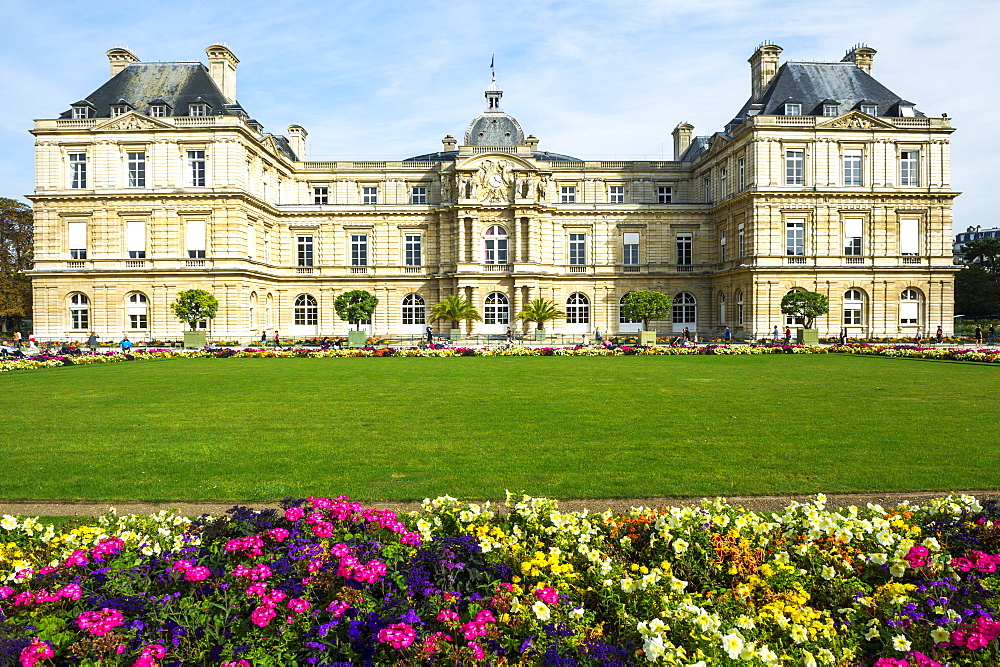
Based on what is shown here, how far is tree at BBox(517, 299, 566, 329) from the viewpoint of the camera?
46688 mm

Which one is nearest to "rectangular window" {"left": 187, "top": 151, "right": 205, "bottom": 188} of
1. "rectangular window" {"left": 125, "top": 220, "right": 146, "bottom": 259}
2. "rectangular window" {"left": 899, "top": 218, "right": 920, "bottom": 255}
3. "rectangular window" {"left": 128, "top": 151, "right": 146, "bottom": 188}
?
"rectangular window" {"left": 128, "top": 151, "right": 146, "bottom": 188}

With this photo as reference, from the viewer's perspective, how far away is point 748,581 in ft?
17.2

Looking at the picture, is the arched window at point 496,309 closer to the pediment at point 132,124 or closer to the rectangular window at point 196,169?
the rectangular window at point 196,169

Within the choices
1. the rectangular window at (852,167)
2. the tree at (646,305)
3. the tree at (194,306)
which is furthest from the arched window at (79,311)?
the rectangular window at (852,167)

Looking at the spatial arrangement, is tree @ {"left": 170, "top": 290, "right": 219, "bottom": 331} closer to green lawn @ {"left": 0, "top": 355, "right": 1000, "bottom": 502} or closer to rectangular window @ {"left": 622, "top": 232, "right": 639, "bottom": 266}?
green lawn @ {"left": 0, "top": 355, "right": 1000, "bottom": 502}

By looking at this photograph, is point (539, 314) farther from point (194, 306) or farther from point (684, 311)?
point (194, 306)

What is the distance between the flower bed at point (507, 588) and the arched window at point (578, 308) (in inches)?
1853

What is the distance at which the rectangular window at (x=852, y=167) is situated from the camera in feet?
151

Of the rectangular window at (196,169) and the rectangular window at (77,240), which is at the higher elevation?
the rectangular window at (196,169)

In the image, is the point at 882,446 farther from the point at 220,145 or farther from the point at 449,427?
the point at 220,145

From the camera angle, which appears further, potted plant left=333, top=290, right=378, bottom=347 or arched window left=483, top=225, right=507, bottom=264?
arched window left=483, top=225, right=507, bottom=264

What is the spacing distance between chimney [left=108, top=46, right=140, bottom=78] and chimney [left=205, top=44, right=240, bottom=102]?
594cm

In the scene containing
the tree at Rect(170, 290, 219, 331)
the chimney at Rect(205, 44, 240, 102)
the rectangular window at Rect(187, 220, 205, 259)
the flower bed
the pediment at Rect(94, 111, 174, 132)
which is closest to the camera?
the flower bed

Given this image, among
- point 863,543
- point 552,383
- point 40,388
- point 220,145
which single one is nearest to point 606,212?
point 220,145
